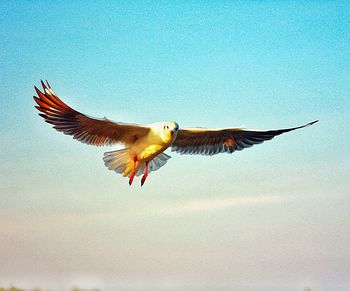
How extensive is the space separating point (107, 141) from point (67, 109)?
0.75 meters

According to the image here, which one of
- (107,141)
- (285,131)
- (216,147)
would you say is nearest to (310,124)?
(285,131)

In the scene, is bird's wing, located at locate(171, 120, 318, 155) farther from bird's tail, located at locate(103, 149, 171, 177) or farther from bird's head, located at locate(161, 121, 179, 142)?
bird's head, located at locate(161, 121, 179, 142)

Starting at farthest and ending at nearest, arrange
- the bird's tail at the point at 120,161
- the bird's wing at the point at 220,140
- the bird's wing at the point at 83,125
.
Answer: the bird's wing at the point at 220,140 → the bird's tail at the point at 120,161 → the bird's wing at the point at 83,125

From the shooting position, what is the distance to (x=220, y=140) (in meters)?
9.52

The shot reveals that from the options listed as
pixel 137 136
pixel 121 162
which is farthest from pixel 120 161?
pixel 137 136

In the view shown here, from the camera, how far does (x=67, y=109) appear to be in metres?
8.02

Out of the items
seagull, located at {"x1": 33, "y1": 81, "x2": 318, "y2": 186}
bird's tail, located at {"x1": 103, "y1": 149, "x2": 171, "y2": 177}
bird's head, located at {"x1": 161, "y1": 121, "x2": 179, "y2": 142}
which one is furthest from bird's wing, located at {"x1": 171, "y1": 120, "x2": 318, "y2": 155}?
bird's head, located at {"x1": 161, "y1": 121, "x2": 179, "y2": 142}

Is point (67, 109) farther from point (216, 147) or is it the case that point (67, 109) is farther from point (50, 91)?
point (216, 147)

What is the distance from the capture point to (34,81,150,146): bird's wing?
801 cm

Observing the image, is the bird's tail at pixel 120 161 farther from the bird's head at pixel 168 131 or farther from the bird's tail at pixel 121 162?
the bird's head at pixel 168 131

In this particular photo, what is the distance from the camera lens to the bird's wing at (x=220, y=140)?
9.26 m

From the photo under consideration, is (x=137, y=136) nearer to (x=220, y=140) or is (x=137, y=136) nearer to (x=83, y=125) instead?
(x=83, y=125)

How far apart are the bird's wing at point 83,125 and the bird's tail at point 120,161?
0.50 ft

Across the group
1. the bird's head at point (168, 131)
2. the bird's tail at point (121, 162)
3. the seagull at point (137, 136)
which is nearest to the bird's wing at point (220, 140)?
the seagull at point (137, 136)
